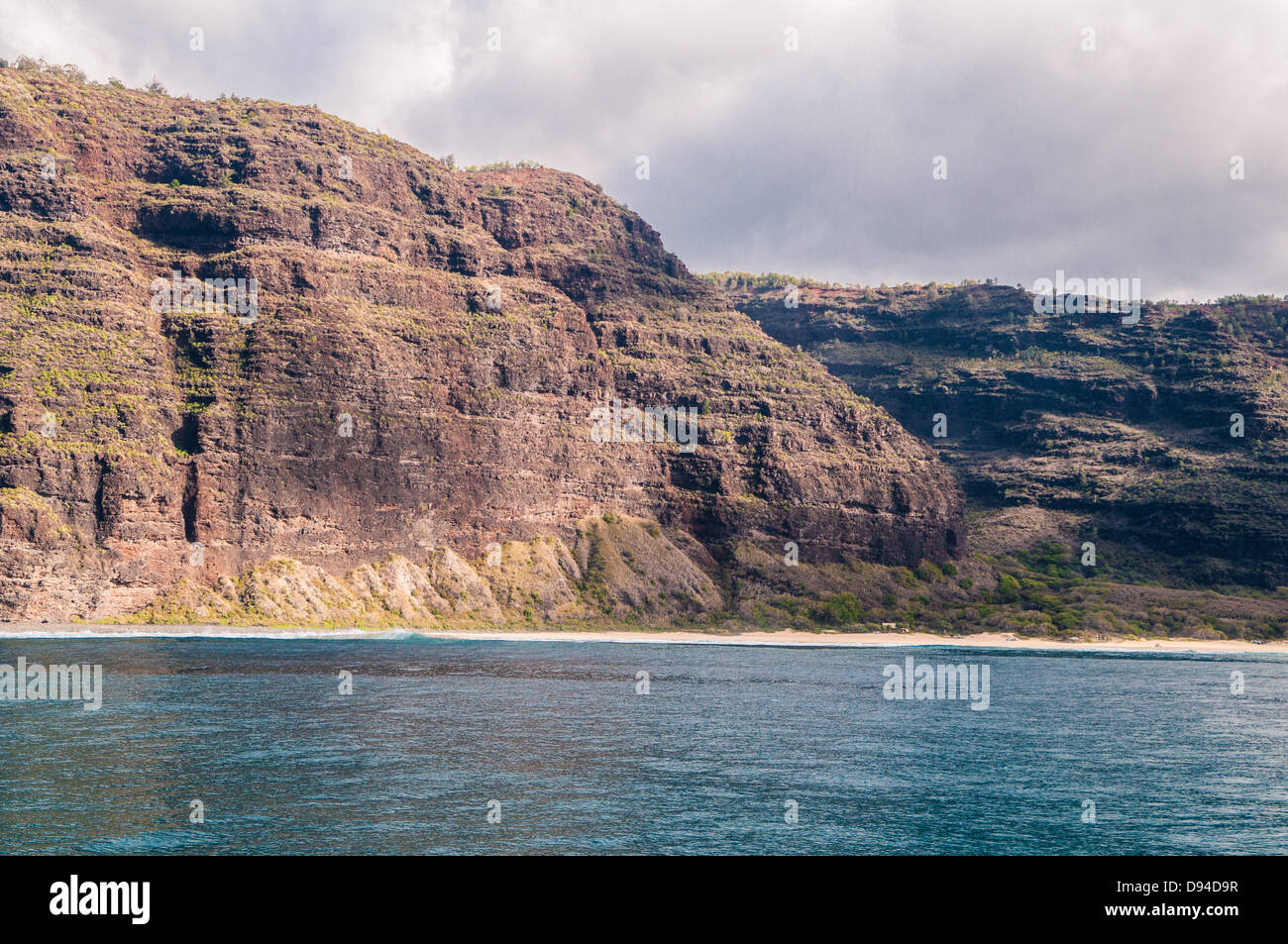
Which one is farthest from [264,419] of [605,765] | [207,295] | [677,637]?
[605,765]

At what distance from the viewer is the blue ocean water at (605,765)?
146 feet

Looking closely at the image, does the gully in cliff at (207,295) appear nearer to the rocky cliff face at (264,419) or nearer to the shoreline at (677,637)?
the rocky cliff face at (264,419)

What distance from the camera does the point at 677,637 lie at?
173250 millimetres

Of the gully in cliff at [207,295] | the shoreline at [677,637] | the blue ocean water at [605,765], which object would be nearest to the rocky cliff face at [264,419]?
the gully in cliff at [207,295]

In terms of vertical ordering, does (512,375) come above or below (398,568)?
above

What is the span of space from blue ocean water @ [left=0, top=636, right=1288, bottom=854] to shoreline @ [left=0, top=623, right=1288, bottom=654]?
23.1m

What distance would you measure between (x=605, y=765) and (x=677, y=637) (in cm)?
11408

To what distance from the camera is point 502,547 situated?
176875 millimetres

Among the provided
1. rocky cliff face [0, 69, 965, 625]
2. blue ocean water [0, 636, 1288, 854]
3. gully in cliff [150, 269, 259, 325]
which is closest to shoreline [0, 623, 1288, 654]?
rocky cliff face [0, 69, 965, 625]

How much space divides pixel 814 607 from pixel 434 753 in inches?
5369

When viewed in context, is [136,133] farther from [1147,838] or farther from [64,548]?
[1147,838]

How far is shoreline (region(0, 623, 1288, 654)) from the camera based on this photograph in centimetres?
13300

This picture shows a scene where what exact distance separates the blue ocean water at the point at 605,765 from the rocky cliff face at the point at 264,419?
3798cm
